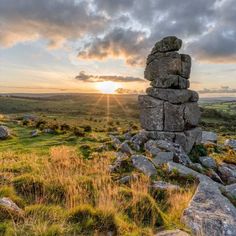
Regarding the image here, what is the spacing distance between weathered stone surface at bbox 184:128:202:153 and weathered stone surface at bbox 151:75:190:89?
12.9ft

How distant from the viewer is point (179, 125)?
2461cm

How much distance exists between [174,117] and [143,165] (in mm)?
10395

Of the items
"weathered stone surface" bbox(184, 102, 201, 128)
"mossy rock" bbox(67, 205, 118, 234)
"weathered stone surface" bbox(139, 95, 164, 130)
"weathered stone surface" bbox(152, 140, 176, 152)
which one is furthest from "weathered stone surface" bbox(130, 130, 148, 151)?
"mossy rock" bbox(67, 205, 118, 234)

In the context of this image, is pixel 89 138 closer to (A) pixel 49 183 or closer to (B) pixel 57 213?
(A) pixel 49 183

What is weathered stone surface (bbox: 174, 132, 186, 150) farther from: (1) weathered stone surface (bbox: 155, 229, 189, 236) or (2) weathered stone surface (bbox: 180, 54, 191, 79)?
(1) weathered stone surface (bbox: 155, 229, 189, 236)

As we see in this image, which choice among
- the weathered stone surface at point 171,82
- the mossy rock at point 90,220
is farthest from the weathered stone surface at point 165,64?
the mossy rock at point 90,220

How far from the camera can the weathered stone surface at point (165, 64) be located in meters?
25.0

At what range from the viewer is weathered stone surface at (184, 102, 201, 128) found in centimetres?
2489

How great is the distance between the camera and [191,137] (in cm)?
2511

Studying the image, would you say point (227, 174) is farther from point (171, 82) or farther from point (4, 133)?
point (4, 133)

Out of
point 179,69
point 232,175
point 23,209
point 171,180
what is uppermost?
point 179,69

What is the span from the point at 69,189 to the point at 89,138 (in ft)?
55.6

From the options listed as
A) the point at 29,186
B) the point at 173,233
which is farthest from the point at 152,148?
the point at 173,233

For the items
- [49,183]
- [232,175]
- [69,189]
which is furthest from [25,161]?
[232,175]
